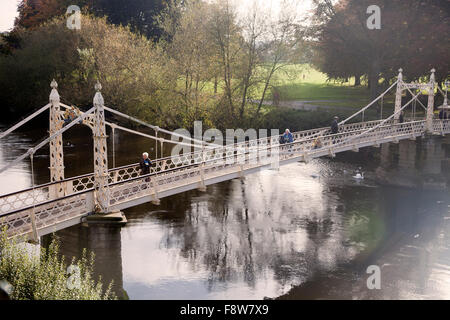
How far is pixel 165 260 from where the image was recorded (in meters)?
21.4

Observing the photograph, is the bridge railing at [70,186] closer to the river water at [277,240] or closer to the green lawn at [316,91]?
the river water at [277,240]

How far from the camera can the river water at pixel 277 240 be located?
19.2m

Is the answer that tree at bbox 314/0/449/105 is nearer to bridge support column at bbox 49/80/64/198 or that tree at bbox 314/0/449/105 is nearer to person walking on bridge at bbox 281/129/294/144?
person walking on bridge at bbox 281/129/294/144

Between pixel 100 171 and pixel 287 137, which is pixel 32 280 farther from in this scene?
pixel 287 137

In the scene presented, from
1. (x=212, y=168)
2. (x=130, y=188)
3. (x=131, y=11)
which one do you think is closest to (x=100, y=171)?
(x=130, y=188)

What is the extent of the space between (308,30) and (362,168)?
47.4 feet

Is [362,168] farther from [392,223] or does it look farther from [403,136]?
[392,223]

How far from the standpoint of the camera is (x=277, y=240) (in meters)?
24.4
